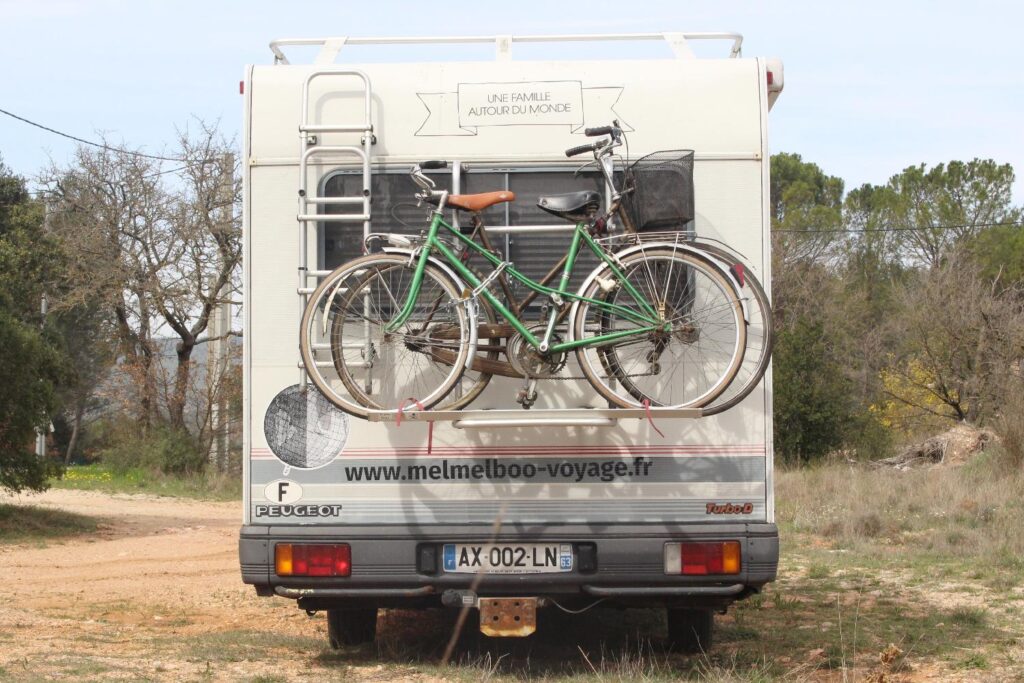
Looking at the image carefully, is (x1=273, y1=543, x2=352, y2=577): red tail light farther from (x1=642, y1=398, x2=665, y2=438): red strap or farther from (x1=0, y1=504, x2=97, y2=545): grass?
(x1=0, y1=504, x2=97, y2=545): grass

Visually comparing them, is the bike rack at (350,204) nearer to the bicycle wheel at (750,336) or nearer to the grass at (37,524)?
the bicycle wheel at (750,336)

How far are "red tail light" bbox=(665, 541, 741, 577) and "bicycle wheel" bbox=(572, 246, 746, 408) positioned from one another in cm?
63

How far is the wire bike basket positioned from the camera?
5.62 meters

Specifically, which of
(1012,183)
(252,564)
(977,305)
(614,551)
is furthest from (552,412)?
(1012,183)

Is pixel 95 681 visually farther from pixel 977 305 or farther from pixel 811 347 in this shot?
pixel 977 305

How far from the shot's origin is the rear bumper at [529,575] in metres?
5.59

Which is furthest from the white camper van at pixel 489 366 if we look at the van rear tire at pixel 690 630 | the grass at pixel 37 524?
the grass at pixel 37 524

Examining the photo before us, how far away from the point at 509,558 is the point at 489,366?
86cm

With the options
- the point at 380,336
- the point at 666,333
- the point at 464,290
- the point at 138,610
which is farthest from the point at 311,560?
the point at 138,610

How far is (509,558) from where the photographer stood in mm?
5652

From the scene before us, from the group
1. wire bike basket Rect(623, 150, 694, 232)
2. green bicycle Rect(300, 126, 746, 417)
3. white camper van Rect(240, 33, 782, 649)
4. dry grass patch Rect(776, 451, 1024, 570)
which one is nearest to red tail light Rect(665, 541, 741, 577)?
white camper van Rect(240, 33, 782, 649)

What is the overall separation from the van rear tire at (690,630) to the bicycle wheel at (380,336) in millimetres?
1993

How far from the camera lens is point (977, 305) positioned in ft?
77.2

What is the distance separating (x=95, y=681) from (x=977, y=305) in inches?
815
